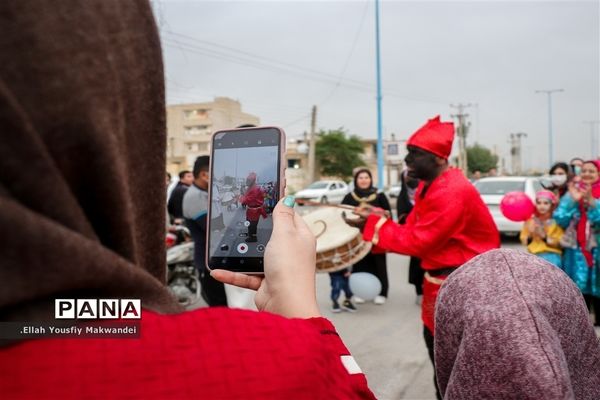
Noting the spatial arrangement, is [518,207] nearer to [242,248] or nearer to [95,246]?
[242,248]

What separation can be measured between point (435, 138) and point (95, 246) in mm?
2900

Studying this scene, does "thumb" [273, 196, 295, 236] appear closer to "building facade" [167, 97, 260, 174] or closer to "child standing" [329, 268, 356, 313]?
"child standing" [329, 268, 356, 313]

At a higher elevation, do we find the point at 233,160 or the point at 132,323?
the point at 233,160

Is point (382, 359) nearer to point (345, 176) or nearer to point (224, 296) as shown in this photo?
point (224, 296)

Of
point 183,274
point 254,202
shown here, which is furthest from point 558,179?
point 254,202

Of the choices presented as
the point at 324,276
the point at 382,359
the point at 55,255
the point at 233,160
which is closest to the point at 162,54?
the point at 55,255

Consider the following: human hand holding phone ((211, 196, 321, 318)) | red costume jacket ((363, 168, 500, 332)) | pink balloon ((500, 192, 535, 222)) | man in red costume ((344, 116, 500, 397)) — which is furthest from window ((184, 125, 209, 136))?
human hand holding phone ((211, 196, 321, 318))

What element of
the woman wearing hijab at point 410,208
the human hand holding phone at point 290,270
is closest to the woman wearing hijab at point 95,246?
the human hand holding phone at point 290,270

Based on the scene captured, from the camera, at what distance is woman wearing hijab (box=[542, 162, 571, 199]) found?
596cm

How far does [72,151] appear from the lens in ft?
1.90

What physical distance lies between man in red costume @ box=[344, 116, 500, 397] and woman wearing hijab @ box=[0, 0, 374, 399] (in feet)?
7.74

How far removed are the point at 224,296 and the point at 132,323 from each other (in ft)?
14.6

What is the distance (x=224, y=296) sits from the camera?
494 centimetres

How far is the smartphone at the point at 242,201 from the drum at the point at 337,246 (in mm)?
3921
